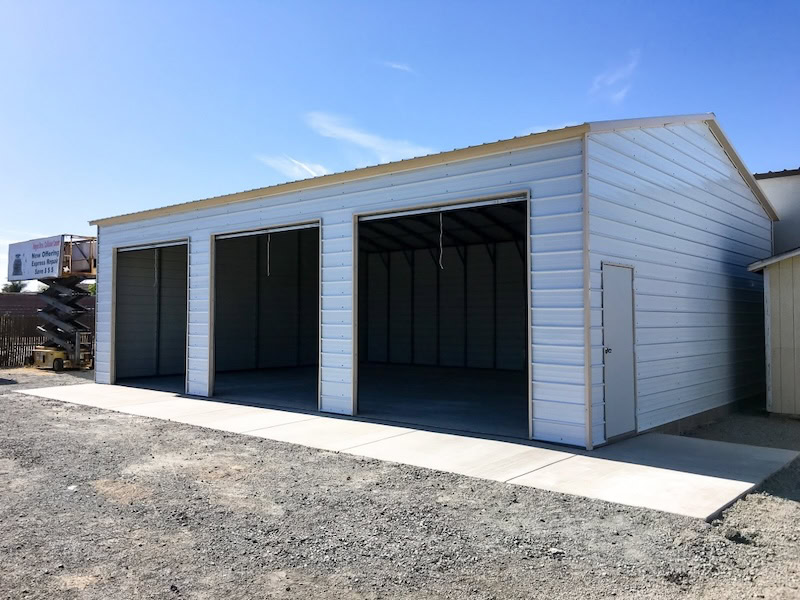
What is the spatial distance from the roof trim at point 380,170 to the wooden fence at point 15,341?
7.94 m

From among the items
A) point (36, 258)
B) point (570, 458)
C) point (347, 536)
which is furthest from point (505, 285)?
point (347, 536)

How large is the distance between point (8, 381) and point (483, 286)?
1221 centimetres

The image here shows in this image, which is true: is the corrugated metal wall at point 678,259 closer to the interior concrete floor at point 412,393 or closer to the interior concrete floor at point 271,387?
the interior concrete floor at point 412,393

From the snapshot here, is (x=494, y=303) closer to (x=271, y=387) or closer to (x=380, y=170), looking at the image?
(x=271, y=387)

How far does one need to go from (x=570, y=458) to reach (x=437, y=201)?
363cm

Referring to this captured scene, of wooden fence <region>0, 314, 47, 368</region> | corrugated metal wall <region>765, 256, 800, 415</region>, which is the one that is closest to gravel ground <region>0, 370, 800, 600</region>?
corrugated metal wall <region>765, 256, 800, 415</region>

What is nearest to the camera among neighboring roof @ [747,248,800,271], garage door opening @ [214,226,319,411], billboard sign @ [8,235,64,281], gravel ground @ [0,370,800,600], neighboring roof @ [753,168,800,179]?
gravel ground @ [0,370,800,600]

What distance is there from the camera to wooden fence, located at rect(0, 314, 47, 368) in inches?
704

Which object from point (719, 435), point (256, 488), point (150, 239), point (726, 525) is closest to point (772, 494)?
point (726, 525)

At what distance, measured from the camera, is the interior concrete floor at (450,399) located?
328 inches

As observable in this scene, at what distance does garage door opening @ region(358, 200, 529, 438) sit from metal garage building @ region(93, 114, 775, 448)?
86mm

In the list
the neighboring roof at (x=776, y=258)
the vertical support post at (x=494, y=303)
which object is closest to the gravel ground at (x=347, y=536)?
the neighboring roof at (x=776, y=258)

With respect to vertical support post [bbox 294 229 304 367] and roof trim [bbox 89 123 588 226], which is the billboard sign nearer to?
roof trim [bbox 89 123 588 226]

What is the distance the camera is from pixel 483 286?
18000 millimetres
